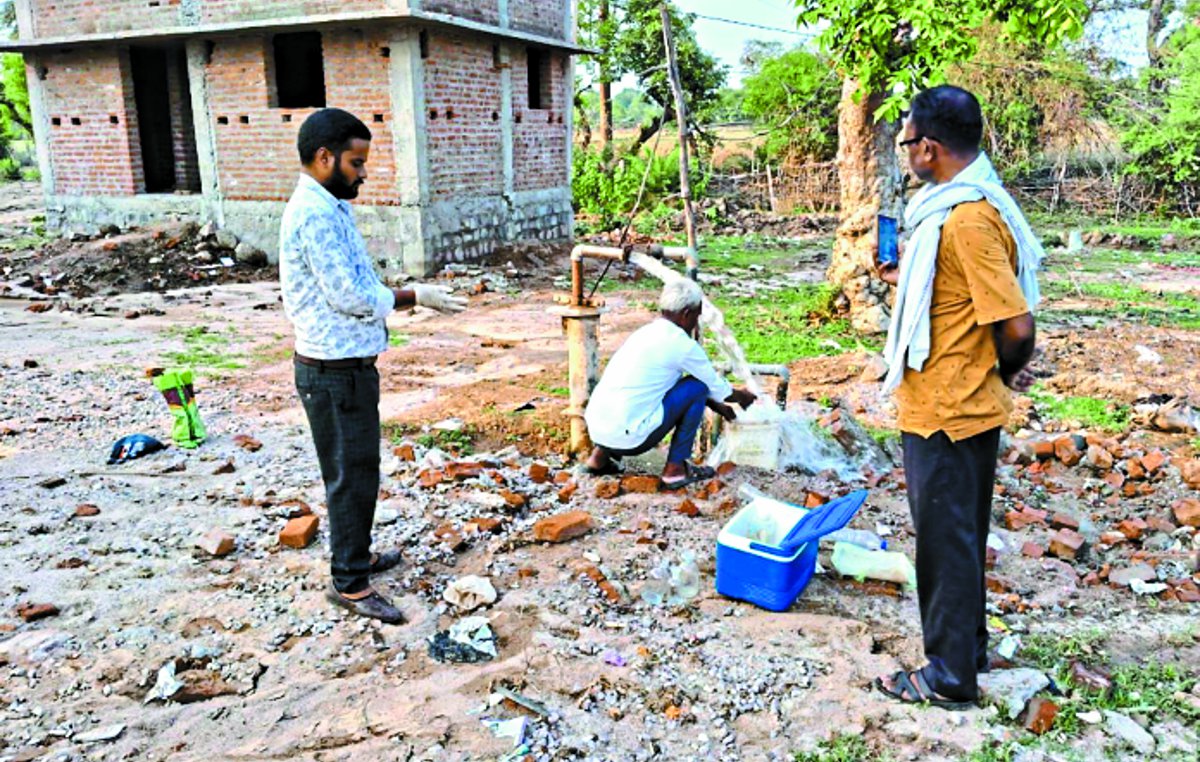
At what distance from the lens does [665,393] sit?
4.57m

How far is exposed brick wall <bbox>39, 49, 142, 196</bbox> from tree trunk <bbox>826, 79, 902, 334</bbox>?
10.4 metres

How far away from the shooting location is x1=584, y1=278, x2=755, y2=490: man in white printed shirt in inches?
174

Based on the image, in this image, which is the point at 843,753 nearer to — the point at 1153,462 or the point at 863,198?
the point at 1153,462

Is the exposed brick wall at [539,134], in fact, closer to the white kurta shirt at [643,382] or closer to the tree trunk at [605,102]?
the tree trunk at [605,102]

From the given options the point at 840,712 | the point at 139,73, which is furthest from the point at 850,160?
the point at 139,73

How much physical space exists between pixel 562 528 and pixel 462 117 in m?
9.45

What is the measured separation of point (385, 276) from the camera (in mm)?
11820

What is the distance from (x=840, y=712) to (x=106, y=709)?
7.53 feet

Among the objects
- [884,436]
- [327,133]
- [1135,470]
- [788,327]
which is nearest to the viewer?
[327,133]

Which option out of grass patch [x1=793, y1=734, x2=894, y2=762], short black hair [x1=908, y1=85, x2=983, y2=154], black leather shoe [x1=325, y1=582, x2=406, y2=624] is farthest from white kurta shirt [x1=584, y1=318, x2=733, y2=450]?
grass patch [x1=793, y1=734, x2=894, y2=762]

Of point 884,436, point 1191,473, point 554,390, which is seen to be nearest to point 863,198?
point 884,436

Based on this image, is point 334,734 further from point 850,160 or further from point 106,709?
point 850,160

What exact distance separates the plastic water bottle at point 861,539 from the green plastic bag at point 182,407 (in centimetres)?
368

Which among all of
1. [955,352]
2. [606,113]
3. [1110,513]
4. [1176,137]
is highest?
[606,113]
